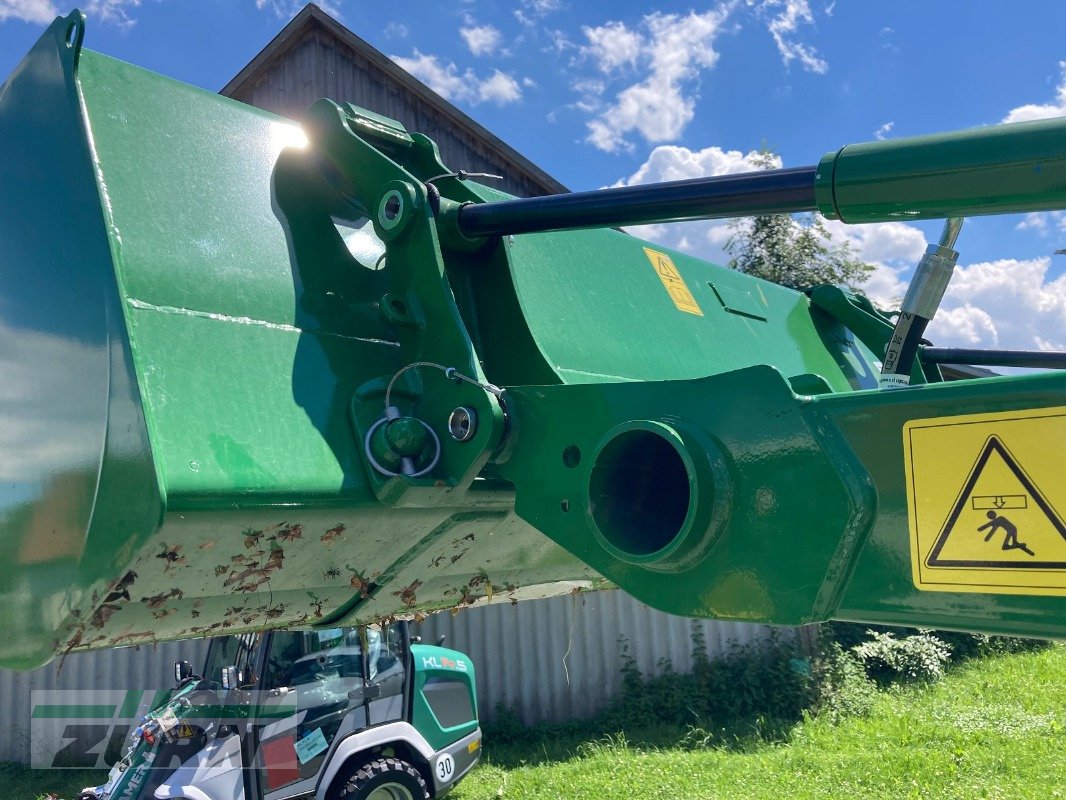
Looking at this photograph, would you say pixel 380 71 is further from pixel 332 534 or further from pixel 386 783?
pixel 332 534

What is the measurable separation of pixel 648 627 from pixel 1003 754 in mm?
3341

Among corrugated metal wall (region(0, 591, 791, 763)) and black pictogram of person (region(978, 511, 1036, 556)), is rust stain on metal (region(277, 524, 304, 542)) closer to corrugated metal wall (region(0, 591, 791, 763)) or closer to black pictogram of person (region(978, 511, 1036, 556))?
black pictogram of person (region(978, 511, 1036, 556))

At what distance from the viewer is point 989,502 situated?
45.1 inches

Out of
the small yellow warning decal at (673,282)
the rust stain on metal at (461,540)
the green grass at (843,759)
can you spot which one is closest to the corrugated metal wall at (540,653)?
the green grass at (843,759)

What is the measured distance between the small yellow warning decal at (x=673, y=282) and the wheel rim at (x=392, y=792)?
4.88 metres

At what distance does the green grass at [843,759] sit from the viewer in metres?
7.18

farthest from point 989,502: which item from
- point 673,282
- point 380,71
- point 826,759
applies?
point 380,71

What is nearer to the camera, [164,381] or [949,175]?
[949,175]

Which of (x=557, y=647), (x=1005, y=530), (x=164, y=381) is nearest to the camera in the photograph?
(x=1005, y=530)

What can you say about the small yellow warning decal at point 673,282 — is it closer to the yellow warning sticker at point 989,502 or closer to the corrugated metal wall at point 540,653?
the yellow warning sticker at point 989,502

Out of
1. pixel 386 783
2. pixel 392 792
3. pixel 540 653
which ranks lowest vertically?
pixel 392 792

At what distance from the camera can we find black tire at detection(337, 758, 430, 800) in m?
6.29

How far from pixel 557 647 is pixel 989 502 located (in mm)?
8785

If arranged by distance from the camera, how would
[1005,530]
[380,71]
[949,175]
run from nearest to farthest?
[1005,530], [949,175], [380,71]
